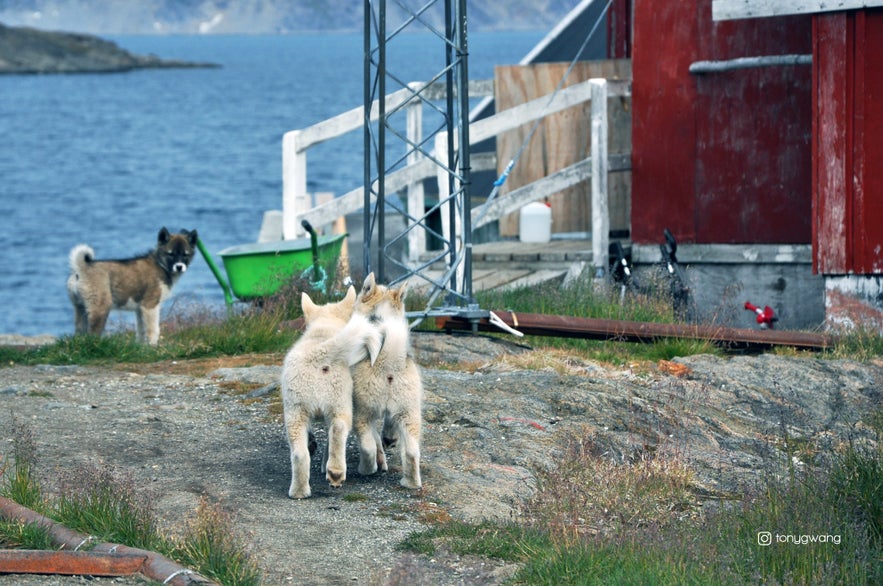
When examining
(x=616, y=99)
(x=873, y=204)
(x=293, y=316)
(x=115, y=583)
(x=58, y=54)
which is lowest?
(x=115, y=583)

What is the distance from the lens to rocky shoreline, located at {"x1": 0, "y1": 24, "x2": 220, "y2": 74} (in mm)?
182125

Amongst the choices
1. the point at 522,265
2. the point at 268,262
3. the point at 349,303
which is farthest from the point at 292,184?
the point at 349,303

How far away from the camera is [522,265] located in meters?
16.0

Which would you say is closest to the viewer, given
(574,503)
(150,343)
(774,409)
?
(574,503)

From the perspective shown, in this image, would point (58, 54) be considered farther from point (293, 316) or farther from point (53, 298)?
point (293, 316)

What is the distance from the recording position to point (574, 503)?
730 cm

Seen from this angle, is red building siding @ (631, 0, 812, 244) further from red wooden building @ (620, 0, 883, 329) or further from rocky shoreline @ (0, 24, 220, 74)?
rocky shoreline @ (0, 24, 220, 74)

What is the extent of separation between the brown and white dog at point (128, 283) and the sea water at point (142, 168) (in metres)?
3.43

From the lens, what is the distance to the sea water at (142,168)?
139ft

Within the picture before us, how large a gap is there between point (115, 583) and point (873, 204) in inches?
371

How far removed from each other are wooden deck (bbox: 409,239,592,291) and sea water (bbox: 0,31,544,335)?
3436mm

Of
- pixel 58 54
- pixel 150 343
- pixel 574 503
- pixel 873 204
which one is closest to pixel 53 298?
pixel 150 343

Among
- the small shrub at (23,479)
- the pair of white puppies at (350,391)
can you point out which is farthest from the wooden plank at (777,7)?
the small shrub at (23,479)

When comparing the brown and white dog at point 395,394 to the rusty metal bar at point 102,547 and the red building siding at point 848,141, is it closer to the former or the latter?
the rusty metal bar at point 102,547
